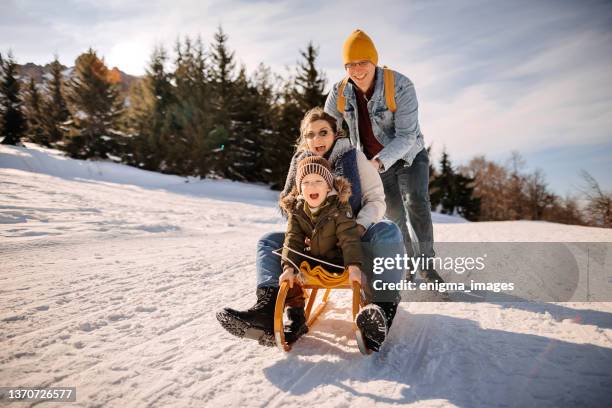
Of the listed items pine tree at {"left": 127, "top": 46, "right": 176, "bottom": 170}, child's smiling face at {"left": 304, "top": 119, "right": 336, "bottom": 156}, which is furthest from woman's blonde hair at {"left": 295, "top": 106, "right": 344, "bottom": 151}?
pine tree at {"left": 127, "top": 46, "right": 176, "bottom": 170}

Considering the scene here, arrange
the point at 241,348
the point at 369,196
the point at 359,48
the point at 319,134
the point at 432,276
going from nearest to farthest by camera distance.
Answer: the point at 241,348 → the point at 369,196 → the point at 319,134 → the point at 359,48 → the point at 432,276

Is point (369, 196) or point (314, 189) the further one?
point (369, 196)

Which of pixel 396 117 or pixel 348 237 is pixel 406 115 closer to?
pixel 396 117

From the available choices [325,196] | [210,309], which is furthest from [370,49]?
[210,309]

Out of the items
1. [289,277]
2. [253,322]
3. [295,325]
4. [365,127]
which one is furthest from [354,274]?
[365,127]

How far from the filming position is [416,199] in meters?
2.97

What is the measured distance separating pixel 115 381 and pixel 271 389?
0.72 meters

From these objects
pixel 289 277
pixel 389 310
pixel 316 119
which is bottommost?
pixel 389 310

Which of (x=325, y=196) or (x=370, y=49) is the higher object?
(x=370, y=49)

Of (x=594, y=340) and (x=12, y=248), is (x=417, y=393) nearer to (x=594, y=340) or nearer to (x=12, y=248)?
(x=594, y=340)

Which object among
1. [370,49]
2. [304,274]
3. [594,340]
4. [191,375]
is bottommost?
[191,375]

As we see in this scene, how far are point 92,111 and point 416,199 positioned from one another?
933 inches

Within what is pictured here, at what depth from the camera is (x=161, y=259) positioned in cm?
378

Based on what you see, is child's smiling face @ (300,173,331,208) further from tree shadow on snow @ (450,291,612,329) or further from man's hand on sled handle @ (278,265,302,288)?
tree shadow on snow @ (450,291,612,329)
